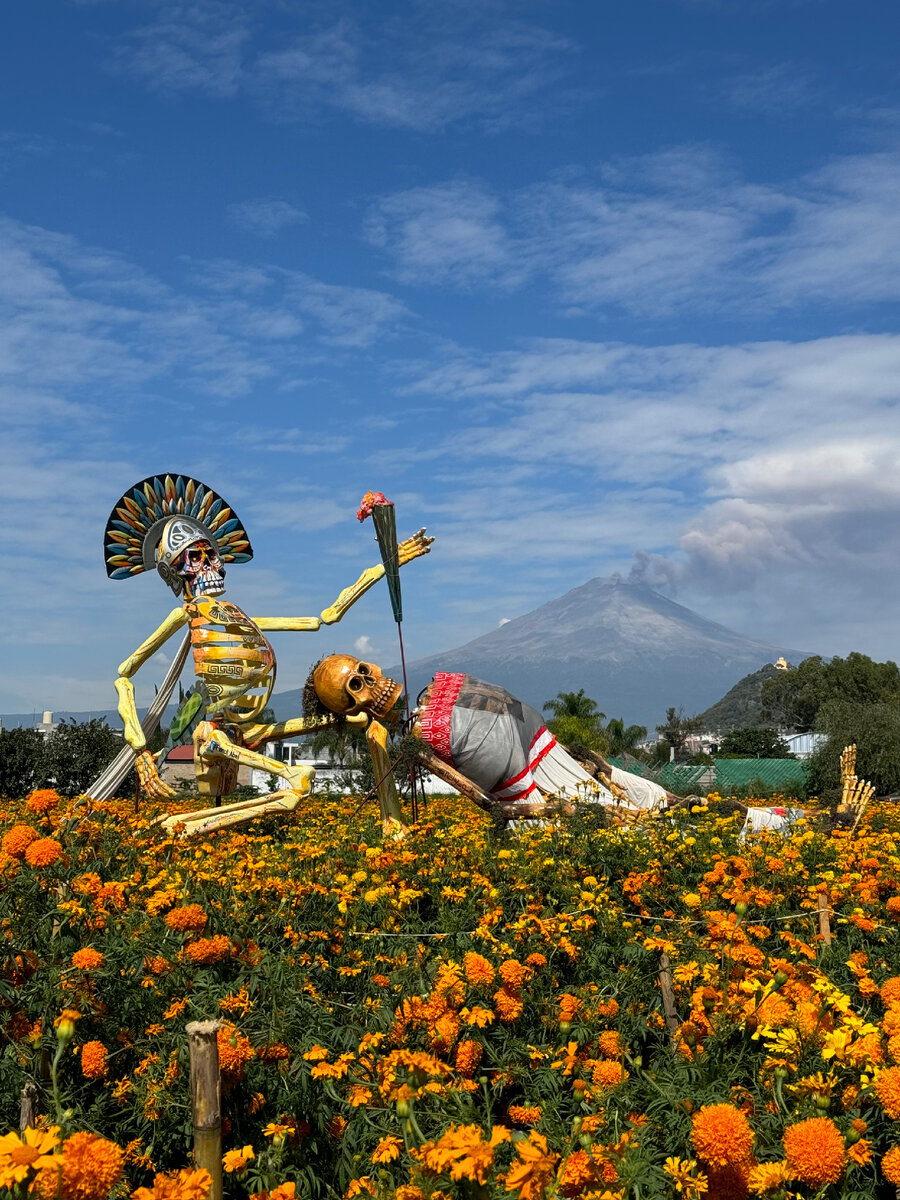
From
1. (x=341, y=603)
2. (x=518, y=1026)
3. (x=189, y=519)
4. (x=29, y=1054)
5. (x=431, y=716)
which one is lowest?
(x=518, y=1026)

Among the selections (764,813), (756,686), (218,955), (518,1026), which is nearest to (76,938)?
(218,955)

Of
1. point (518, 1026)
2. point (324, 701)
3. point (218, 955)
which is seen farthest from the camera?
point (324, 701)

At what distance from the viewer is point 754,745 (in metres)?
57.9

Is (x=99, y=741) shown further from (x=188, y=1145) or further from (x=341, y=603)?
(x=188, y=1145)

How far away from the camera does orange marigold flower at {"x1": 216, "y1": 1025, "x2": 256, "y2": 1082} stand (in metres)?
3.18

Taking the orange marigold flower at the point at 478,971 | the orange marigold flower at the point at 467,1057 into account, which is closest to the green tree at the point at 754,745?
the orange marigold flower at the point at 478,971

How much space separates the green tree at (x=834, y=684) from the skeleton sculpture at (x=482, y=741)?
40.5 metres

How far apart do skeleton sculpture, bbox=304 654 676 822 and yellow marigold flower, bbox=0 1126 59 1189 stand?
7.80m

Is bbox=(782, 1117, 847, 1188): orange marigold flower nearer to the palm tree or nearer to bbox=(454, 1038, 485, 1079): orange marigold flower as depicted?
bbox=(454, 1038, 485, 1079): orange marigold flower

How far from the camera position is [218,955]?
385cm

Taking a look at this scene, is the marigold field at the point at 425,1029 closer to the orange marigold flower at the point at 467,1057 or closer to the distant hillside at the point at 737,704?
the orange marigold flower at the point at 467,1057

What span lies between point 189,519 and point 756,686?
158 metres

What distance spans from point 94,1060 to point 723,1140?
193cm

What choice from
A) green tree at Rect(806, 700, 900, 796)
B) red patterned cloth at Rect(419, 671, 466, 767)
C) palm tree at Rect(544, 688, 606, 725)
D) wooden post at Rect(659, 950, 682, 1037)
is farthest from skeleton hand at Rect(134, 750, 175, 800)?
palm tree at Rect(544, 688, 606, 725)
